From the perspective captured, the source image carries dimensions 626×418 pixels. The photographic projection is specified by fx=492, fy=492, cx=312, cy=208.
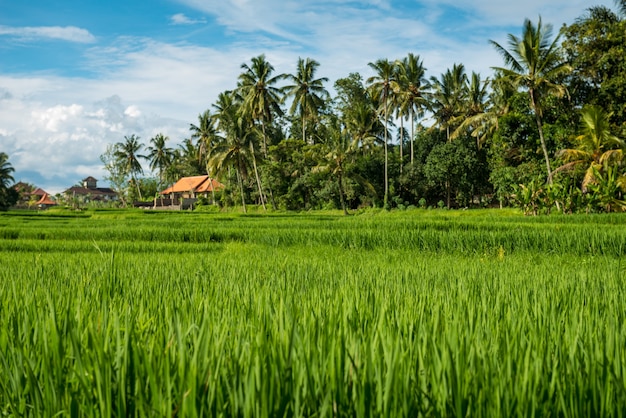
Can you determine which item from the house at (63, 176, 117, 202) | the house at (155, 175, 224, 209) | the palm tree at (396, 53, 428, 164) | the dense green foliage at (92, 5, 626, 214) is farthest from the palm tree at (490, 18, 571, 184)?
the house at (63, 176, 117, 202)

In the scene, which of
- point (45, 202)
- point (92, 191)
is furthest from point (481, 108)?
point (92, 191)

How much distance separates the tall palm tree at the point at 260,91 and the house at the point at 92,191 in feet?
177

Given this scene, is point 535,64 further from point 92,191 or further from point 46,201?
point 92,191

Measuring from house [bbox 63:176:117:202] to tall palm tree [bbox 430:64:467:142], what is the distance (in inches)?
2488

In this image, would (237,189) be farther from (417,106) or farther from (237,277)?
(237,277)

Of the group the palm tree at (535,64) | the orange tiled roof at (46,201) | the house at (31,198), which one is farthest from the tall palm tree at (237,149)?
the orange tiled roof at (46,201)

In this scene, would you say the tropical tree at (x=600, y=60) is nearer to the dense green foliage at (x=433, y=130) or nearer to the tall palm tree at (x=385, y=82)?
the dense green foliage at (x=433, y=130)

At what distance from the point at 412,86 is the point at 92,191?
70.5m

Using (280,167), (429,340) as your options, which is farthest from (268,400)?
(280,167)

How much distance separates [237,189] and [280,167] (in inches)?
239

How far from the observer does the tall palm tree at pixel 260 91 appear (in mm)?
34031

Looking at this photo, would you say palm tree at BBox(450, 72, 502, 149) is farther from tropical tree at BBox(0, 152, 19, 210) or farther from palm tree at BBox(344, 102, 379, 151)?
tropical tree at BBox(0, 152, 19, 210)

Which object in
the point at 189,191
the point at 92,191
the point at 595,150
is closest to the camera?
the point at 595,150

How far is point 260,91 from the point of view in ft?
112
